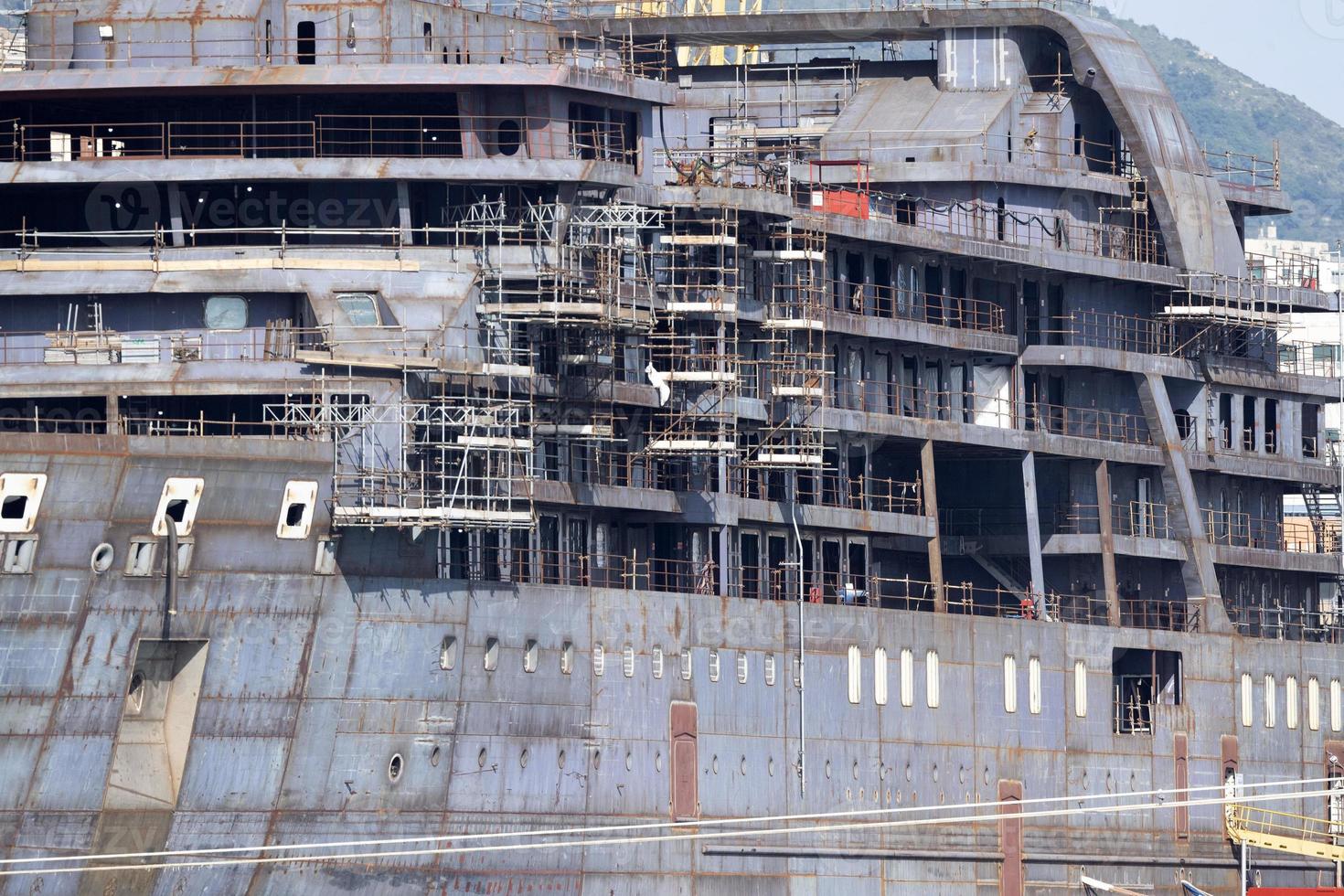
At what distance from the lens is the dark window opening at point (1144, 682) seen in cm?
6950

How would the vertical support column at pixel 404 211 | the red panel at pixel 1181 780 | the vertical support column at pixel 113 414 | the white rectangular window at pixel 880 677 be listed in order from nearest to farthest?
the vertical support column at pixel 113 414 → the vertical support column at pixel 404 211 → the white rectangular window at pixel 880 677 → the red panel at pixel 1181 780

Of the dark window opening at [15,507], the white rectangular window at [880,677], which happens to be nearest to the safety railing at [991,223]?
the white rectangular window at [880,677]

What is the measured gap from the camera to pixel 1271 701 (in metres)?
72.2

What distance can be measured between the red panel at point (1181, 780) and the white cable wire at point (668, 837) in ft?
0.63

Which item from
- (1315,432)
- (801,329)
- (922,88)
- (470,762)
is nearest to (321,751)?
(470,762)

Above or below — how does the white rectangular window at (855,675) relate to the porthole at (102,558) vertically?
below

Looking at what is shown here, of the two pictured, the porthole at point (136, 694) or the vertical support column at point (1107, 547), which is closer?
the porthole at point (136, 694)

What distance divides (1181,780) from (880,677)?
11.0m

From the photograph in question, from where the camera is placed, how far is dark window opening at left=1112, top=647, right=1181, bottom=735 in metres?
69.5

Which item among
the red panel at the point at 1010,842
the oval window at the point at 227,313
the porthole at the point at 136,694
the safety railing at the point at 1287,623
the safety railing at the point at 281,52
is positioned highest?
the safety railing at the point at 281,52

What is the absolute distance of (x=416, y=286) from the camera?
55.1m

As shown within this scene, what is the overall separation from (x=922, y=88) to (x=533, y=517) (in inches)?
940

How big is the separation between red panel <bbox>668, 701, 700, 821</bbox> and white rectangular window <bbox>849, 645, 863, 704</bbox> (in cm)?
500

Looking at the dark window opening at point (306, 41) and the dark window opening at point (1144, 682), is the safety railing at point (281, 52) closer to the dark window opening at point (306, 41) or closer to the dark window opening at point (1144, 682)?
the dark window opening at point (306, 41)
